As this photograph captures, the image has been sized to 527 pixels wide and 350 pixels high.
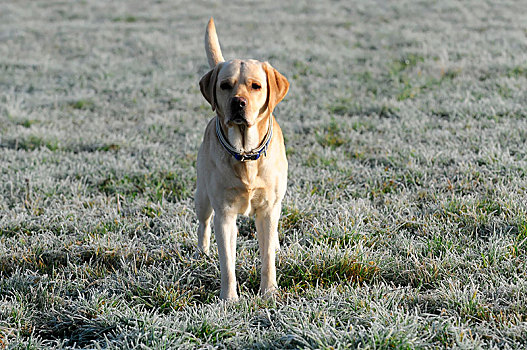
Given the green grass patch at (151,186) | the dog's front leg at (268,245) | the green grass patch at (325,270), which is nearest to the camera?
the dog's front leg at (268,245)

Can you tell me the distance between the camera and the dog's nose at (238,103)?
2807mm

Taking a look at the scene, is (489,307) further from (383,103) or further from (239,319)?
(383,103)

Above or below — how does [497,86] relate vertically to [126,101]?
above

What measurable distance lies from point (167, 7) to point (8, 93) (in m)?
10.9

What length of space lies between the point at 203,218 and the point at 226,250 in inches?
24.9

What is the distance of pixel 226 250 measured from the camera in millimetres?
3168

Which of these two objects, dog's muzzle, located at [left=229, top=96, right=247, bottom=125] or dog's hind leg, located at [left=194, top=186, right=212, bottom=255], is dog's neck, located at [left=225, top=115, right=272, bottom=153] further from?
dog's hind leg, located at [left=194, top=186, right=212, bottom=255]

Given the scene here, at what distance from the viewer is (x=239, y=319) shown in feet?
9.57

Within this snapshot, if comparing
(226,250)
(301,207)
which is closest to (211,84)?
(226,250)

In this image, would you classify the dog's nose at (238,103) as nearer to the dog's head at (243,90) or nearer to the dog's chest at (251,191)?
the dog's head at (243,90)

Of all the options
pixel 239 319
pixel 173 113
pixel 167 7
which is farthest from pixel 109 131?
pixel 167 7

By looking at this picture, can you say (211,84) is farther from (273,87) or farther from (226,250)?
(226,250)

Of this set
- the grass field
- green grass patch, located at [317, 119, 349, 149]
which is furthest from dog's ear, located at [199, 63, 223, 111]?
green grass patch, located at [317, 119, 349, 149]

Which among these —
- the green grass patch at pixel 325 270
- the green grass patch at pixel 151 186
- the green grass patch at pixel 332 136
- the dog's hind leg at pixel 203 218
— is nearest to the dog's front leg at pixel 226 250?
the green grass patch at pixel 325 270
